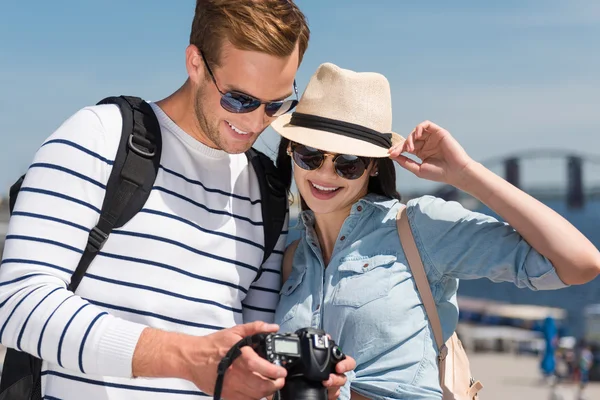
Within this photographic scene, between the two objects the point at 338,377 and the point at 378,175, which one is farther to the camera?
the point at 378,175

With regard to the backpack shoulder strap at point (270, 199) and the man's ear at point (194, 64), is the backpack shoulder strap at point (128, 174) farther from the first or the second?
the backpack shoulder strap at point (270, 199)

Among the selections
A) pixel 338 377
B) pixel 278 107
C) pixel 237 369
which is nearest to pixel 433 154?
pixel 278 107

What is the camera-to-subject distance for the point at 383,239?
290 cm

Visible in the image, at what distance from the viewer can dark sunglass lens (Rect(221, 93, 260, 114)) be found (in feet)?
8.89

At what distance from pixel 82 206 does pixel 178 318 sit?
19.5 inches

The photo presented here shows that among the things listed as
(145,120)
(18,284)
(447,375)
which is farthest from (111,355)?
(447,375)

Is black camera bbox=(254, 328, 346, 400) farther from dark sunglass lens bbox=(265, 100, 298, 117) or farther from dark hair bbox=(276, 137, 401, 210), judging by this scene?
dark hair bbox=(276, 137, 401, 210)

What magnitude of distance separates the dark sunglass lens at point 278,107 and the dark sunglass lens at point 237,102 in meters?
0.06

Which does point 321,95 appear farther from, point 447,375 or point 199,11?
point 447,375

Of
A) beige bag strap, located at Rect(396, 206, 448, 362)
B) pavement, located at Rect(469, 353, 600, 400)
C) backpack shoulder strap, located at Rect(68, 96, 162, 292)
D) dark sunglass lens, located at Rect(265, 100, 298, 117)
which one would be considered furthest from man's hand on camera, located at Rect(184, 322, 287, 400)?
pavement, located at Rect(469, 353, 600, 400)

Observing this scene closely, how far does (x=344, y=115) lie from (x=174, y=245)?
0.83 m

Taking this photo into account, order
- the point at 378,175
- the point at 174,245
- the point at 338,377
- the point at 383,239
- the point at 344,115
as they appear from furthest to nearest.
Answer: the point at 378,175 < the point at 344,115 < the point at 383,239 < the point at 174,245 < the point at 338,377

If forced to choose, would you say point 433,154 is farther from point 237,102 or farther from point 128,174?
point 128,174

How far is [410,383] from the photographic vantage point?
8.87 feet
